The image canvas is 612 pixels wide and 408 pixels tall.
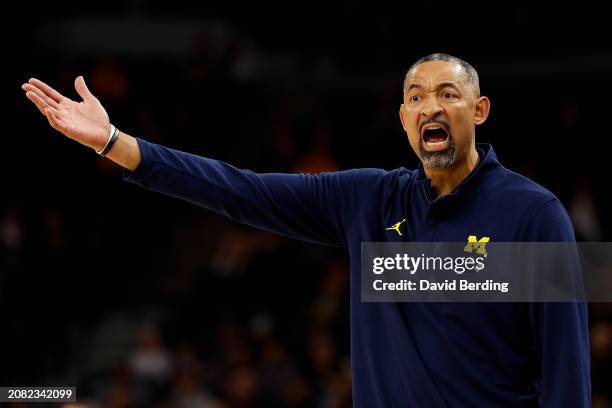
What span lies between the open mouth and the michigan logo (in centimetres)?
31

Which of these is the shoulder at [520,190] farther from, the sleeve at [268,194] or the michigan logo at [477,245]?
the sleeve at [268,194]

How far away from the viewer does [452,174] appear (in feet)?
10.1

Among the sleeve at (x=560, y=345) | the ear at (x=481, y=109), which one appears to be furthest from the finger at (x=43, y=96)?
the sleeve at (x=560, y=345)

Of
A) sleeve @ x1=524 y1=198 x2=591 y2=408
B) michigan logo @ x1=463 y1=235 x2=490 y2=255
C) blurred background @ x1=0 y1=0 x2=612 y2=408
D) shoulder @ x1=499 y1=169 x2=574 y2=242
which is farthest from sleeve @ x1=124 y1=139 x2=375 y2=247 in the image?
blurred background @ x1=0 y1=0 x2=612 y2=408

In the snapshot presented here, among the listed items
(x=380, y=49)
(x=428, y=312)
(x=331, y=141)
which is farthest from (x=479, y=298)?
(x=380, y=49)

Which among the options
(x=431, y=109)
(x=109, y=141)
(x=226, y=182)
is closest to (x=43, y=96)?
(x=109, y=141)

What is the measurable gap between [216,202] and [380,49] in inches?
332

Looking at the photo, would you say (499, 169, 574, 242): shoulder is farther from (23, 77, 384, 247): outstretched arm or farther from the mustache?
(23, 77, 384, 247): outstretched arm

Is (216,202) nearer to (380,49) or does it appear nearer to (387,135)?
(387,135)

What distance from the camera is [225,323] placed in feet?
28.9

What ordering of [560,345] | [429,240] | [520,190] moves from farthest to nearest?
[429,240], [520,190], [560,345]

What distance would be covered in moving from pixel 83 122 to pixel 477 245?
129 centimetres

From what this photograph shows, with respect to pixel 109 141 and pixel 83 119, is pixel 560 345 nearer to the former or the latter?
pixel 109 141

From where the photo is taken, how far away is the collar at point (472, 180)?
2947 mm
